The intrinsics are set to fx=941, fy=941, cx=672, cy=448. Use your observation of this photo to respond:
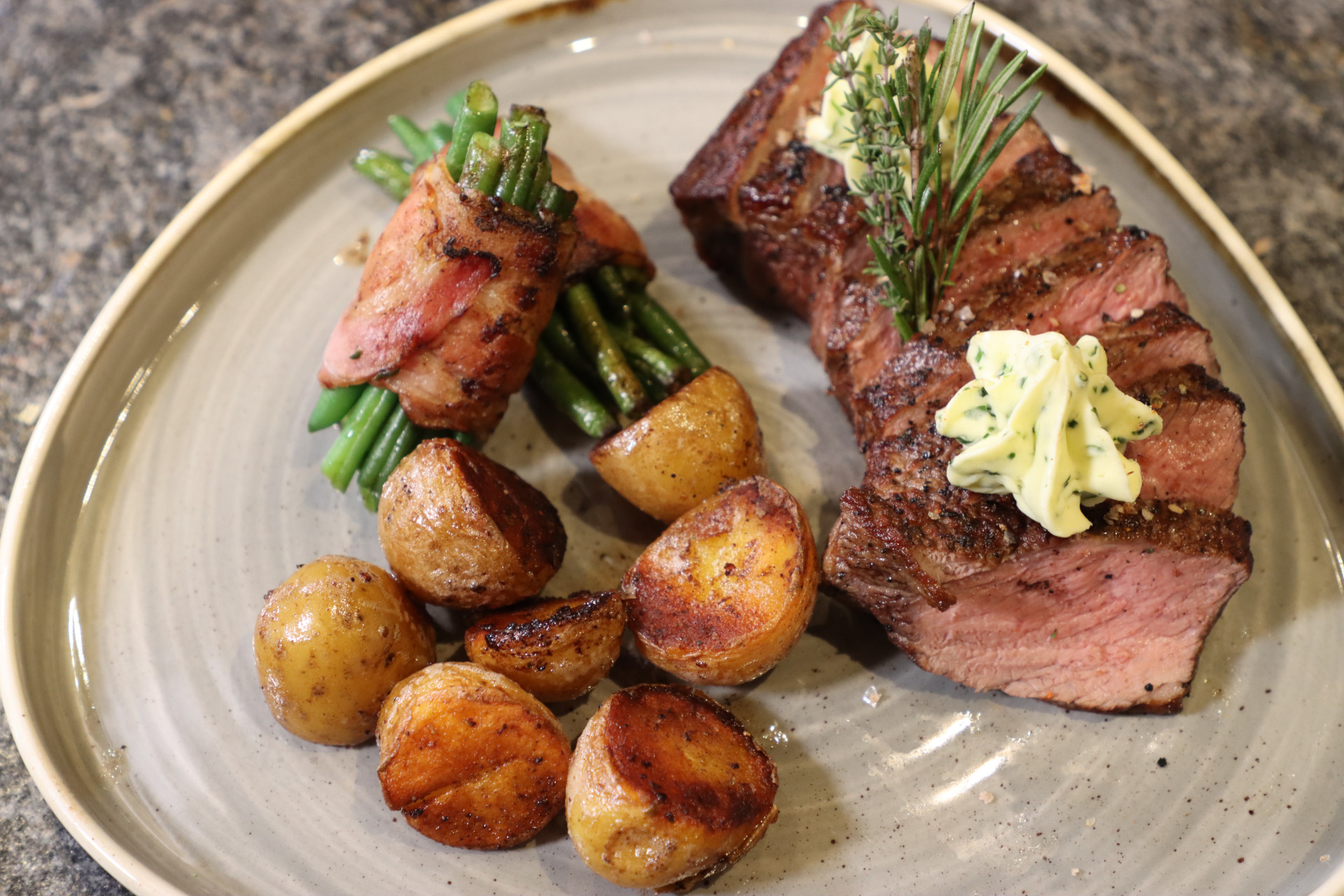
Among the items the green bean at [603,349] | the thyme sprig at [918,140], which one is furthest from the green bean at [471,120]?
the thyme sprig at [918,140]

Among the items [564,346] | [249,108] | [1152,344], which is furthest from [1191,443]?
[249,108]

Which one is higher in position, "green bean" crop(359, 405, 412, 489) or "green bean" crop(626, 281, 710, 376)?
"green bean" crop(626, 281, 710, 376)

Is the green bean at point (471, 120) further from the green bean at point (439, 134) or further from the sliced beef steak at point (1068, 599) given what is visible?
the sliced beef steak at point (1068, 599)

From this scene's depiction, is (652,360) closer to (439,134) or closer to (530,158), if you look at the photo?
(530,158)

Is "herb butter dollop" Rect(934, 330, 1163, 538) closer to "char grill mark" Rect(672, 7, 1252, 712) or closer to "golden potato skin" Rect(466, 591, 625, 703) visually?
"char grill mark" Rect(672, 7, 1252, 712)

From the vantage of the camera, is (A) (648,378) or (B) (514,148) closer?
(B) (514,148)

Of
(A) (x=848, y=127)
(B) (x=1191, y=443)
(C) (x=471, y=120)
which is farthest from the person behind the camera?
(A) (x=848, y=127)

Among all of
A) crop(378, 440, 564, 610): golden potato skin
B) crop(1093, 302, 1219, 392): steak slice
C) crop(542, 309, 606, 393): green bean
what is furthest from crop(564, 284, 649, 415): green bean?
crop(1093, 302, 1219, 392): steak slice

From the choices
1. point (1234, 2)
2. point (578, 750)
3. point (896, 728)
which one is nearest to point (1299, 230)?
point (1234, 2)
